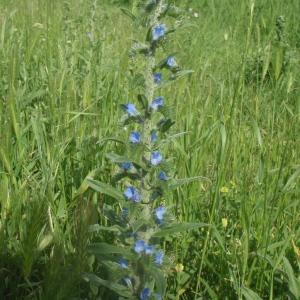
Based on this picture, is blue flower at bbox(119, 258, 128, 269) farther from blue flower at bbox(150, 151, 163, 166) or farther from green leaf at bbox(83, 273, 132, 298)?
blue flower at bbox(150, 151, 163, 166)

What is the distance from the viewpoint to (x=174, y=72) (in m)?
1.49

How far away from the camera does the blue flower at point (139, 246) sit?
147 cm

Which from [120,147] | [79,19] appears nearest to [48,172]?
[120,147]

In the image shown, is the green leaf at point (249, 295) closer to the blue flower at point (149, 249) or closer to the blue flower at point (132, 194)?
the blue flower at point (149, 249)

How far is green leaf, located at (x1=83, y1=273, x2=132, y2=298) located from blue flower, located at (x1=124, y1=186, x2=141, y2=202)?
0.25 meters

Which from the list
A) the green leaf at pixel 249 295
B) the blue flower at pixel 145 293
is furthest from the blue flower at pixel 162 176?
the green leaf at pixel 249 295

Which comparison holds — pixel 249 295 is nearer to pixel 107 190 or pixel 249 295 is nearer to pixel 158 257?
pixel 158 257

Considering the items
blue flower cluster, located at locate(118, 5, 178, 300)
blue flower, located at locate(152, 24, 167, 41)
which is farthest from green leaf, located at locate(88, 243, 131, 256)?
blue flower, located at locate(152, 24, 167, 41)

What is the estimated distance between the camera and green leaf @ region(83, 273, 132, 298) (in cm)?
153

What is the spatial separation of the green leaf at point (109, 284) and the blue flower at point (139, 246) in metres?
0.14

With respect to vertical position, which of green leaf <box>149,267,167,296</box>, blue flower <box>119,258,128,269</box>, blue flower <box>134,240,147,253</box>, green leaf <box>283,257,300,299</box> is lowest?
green leaf <box>283,257,300,299</box>

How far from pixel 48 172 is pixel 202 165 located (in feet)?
2.11

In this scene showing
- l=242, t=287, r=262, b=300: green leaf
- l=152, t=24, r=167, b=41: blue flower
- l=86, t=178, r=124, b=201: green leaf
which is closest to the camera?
l=152, t=24, r=167, b=41: blue flower

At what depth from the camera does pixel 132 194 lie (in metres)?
1.48
